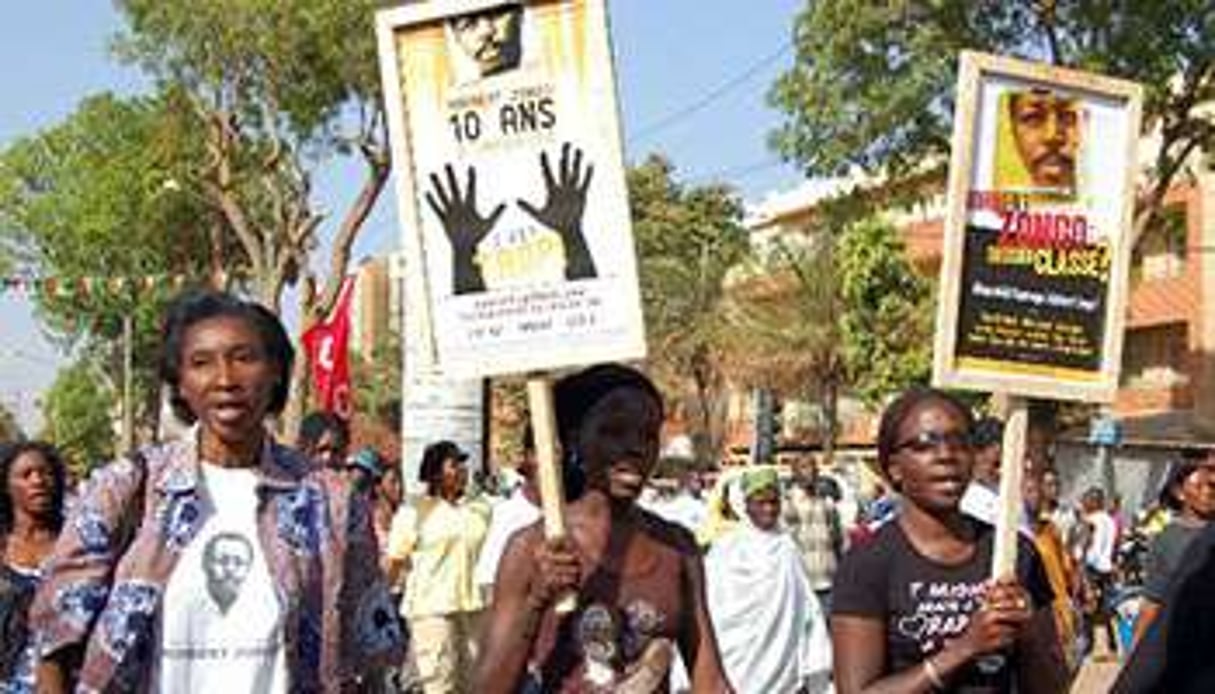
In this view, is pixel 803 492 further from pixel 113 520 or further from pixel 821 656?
→ pixel 113 520

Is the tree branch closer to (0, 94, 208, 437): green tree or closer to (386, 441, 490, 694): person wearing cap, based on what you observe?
(0, 94, 208, 437): green tree

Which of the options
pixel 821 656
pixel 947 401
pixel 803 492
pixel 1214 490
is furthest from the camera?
pixel 803 492

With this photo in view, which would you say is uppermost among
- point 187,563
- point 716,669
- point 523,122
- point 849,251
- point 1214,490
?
point 523,122

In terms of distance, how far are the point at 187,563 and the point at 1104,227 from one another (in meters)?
2.16

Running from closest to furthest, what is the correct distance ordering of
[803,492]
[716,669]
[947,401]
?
[716,669]
[947,401]
[803,492]

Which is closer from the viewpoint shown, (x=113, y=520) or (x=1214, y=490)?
(x=113, y=520)

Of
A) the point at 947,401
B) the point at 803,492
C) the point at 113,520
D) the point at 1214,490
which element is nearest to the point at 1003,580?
the point at 947,401

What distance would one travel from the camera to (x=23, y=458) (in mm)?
6809

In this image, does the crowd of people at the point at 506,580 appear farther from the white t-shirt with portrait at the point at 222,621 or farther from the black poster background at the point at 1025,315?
the black poster background at the point at 1025,315

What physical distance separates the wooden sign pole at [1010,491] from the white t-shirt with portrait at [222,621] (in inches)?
58.0

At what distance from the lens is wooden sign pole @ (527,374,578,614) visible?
4414 mm

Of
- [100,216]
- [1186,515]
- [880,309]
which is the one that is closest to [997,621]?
[1186,515]

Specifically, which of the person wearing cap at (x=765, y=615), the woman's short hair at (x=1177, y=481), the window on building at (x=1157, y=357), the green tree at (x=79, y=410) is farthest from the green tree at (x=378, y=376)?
the woman's short hair at (x=1177, y=481)

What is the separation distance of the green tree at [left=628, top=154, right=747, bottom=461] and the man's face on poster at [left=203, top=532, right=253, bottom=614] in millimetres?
45725
